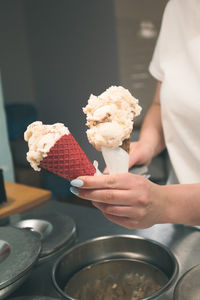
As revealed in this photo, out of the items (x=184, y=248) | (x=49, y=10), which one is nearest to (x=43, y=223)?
(x=184, y=248)

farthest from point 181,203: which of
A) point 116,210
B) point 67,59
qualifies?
point 67,59

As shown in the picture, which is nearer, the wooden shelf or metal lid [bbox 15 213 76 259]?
metal lid [bbox 15 213 76 259]

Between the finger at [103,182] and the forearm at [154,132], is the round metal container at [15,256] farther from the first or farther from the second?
the forearm at [154,132]

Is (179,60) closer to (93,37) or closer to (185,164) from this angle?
(185,164)

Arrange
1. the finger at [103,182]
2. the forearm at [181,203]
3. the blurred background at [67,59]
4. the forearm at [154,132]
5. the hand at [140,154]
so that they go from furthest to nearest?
the blurred background at [67,59] < the forearm at [154,132] < the hand at [140,154] < the forearm at [181,203] < the finger at [103,182]

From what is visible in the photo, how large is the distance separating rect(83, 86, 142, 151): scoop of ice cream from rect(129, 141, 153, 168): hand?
1.20 feet

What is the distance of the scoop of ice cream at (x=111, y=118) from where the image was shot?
2.11 feet

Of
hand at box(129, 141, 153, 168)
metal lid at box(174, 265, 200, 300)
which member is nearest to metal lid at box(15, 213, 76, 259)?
hand at box(129, 141, 153, 168)

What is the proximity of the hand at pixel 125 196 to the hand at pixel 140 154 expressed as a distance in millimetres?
357

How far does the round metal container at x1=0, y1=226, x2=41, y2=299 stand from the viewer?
2.30ft

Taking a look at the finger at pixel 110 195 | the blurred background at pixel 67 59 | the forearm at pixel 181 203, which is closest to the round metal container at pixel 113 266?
the forearm at pixel 181 203

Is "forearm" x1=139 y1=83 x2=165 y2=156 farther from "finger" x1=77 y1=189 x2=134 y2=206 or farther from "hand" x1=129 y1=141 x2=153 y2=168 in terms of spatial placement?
"finger" x1=77 y1=189 x2=134 y2=206

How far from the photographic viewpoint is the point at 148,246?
36.5 inches

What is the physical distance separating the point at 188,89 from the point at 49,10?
12.1 ft
